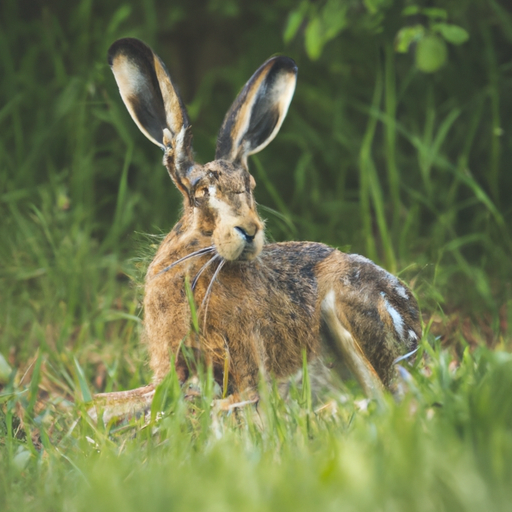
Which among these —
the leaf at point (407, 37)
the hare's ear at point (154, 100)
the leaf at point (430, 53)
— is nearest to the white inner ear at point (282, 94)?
the hare's ear at point (154, 100)

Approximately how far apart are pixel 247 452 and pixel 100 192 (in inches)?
167

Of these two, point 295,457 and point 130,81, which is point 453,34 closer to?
point 130,81

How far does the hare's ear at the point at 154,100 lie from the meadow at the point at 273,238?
46cm

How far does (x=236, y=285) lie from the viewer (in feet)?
10.8

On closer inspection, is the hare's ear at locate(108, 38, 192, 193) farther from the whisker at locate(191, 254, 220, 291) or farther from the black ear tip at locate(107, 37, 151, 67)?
the whisker at locate(191, 254, 220, 291)

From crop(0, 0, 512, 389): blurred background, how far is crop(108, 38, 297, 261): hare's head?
19.7 inches

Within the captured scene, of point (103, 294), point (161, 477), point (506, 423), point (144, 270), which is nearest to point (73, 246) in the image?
point (103, 294)

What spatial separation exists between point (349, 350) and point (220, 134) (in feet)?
3.45

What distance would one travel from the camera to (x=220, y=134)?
11.6 feet

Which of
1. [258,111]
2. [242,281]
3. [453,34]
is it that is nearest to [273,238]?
[258,111]

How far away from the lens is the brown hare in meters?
3.24

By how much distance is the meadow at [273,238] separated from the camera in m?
2.12

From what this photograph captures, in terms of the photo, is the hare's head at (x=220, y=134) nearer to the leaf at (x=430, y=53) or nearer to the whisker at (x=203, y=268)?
the whisker at (x=203, y=268)

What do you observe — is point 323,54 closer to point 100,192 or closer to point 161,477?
point 100,192
